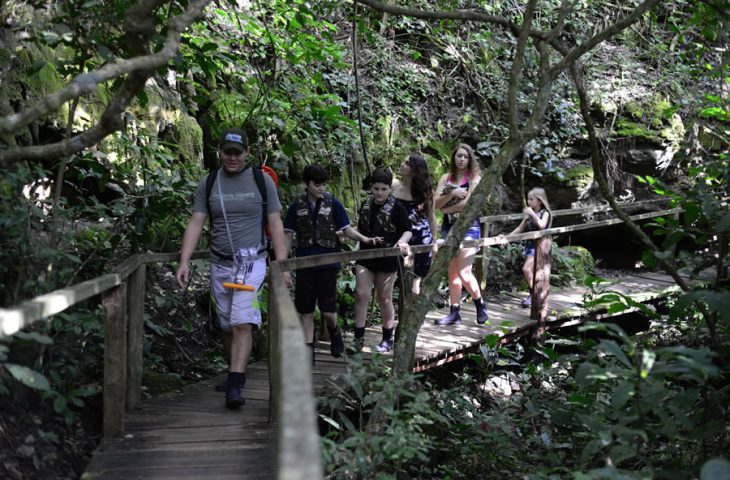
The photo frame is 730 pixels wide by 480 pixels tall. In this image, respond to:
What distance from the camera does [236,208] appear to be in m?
4.78

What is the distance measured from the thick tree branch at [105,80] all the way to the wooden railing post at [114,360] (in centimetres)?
92

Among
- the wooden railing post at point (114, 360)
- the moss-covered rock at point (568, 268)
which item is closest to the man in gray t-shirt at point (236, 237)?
the wooden railing post at point (114, 360)

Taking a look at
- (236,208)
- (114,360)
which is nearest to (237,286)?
(236,208)

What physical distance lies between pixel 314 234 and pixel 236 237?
938 mm

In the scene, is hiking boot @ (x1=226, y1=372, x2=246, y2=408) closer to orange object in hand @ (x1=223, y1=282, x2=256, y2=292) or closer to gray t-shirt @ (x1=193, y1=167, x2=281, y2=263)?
orange object in hand @ (x1=223, y1=282, x2=256, y2=292)

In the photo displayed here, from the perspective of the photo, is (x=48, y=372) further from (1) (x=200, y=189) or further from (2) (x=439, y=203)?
(2) (x=439, y=203)

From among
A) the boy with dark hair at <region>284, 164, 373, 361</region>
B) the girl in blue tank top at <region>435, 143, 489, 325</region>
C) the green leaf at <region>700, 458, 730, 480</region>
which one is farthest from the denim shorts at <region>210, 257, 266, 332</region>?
the green leaf at <region>700, 458, 730, 480</region>

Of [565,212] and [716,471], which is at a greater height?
[565,212]

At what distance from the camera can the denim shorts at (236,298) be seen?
471cm

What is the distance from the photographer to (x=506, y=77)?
1309 cm

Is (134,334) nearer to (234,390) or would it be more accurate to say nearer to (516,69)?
(234,390)

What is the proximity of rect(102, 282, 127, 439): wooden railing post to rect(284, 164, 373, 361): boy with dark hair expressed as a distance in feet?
5.49

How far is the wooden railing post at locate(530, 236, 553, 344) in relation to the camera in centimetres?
838

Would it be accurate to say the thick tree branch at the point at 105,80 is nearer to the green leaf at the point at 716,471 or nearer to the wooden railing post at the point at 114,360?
the wooden railing post at the point at 114,360
